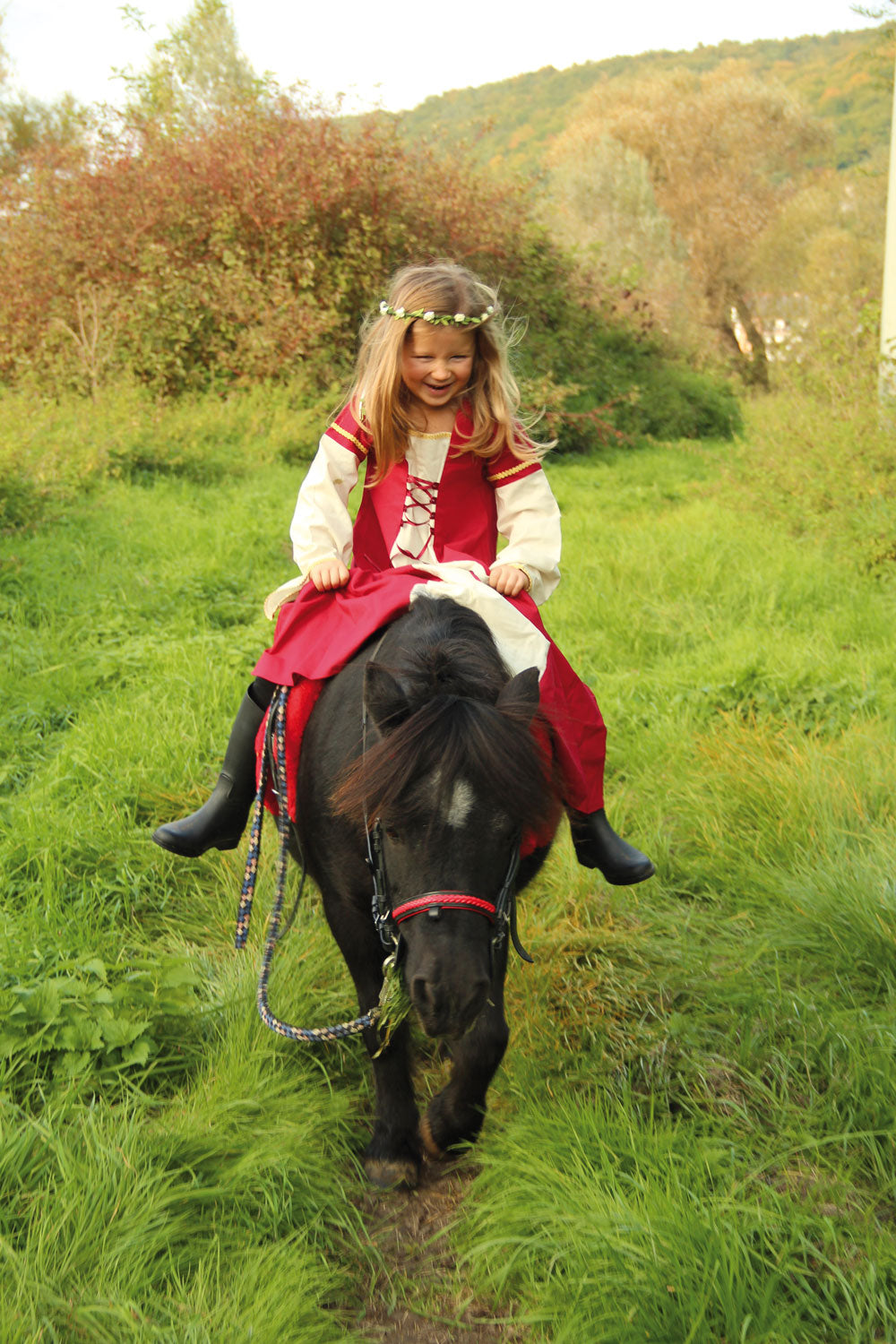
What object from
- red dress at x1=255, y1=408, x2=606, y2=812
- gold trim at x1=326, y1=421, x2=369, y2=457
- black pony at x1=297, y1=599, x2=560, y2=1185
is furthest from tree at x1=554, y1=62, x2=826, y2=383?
black pony at x1=297, y1=599, x2=560, y2=1185

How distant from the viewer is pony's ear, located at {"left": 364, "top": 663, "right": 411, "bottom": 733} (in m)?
2.10

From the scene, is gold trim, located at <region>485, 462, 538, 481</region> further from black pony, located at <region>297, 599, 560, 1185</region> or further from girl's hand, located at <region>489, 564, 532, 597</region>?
black pony, located at <region>297, 599, 560, 1185</region>

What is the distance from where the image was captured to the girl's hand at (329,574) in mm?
2812

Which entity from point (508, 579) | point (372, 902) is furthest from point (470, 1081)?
A: point (508, 579)

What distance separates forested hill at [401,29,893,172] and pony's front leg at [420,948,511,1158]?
117ft

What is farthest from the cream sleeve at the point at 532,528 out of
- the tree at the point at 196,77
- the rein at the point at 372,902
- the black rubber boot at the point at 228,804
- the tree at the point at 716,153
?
the tree at the point at 716,153

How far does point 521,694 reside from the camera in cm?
217

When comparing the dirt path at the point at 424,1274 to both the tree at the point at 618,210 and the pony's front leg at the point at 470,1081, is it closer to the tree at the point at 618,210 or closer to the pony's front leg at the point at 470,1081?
the pony's front leg at the point at 470,1081

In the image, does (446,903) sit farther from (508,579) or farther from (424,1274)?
(508,579)

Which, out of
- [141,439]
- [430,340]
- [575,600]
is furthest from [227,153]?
[430,340]

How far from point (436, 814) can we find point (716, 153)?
33.1m

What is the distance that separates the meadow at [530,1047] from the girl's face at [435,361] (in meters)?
1.81

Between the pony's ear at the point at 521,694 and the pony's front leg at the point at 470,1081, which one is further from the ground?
the pony's ear at the point at 521,694

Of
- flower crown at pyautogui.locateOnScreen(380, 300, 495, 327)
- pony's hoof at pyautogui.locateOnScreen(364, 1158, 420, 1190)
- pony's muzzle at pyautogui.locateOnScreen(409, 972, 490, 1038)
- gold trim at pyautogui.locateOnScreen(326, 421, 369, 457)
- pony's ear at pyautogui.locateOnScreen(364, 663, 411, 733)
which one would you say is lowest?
pony's hoof at pyautogui.locateOnScreen(364, 1158, 420, 1190)
